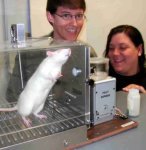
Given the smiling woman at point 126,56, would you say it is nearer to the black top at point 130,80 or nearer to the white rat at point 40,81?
the black top at point 130,80

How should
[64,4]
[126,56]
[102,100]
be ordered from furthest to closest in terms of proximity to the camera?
1. [126,56]
2. [64,4]
3. [102,100]

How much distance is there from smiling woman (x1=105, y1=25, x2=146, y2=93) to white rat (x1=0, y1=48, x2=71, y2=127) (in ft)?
2.74

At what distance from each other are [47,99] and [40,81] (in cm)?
12

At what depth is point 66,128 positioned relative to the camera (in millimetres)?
874

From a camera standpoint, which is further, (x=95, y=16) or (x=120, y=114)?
(x=95, y=16)

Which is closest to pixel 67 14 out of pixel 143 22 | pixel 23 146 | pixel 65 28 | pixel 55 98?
pixel 65 28

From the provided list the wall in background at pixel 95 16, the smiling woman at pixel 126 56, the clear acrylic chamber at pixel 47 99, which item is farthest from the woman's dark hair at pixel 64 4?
the wall in background at pixel 95 16

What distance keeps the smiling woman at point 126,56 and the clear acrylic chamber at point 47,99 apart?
2.43 ft

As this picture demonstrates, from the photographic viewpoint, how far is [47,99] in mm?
979

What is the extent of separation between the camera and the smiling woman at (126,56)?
169 centimetres

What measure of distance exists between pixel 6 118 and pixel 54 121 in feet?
0.52

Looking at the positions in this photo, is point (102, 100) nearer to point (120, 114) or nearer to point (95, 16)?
point (120, 114)

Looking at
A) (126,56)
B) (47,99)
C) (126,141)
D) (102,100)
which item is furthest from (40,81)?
(126,56)

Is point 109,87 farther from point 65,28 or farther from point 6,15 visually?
point 6,15
